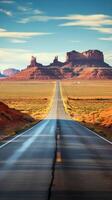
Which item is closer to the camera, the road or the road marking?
the road

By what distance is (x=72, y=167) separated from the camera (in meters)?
17.1

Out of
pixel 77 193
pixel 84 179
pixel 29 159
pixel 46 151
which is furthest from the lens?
pixel 46 151

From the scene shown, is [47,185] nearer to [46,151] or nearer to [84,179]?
[84,179]

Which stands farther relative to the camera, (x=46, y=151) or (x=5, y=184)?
(x=46, y=151)

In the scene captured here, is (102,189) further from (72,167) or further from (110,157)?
(110,157)

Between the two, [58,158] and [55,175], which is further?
[58,158]

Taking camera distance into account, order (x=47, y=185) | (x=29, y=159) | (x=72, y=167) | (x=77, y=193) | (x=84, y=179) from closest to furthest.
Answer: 1. (x=77, y=193)
2. (x=47, y=185)
3. (x=84, y=179)
4. (x=72, y=167)
5. (x=29, y=159)

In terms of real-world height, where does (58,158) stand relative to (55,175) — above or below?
below

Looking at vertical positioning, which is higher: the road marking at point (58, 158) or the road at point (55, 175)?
the road at point (55, 175)

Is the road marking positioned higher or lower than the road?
lower

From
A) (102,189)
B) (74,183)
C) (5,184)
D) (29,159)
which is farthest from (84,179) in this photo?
(29,159)

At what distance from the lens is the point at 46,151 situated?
76.1 feet

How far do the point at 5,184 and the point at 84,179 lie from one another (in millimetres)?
2576

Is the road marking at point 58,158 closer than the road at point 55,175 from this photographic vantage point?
No
